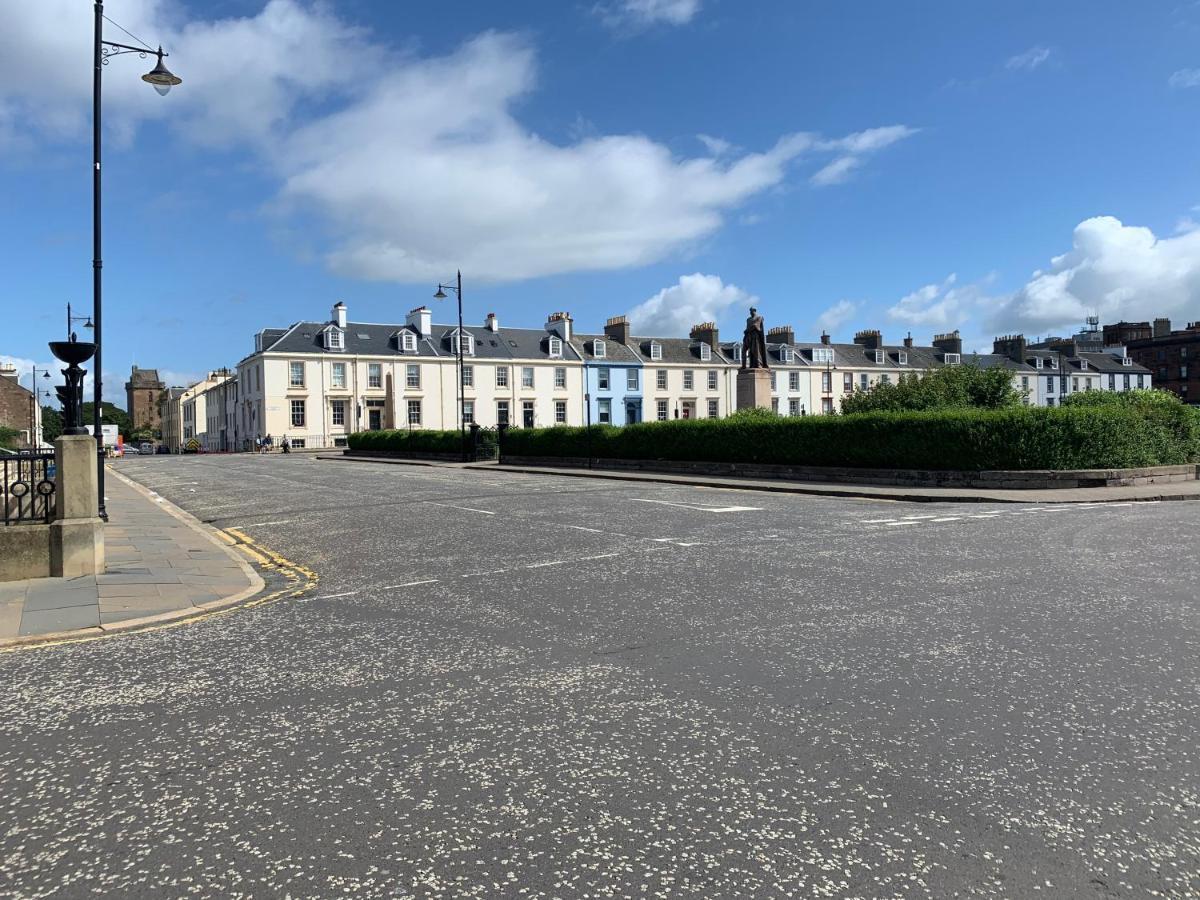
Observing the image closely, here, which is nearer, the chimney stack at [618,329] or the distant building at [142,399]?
the chimney stack at [618,329]

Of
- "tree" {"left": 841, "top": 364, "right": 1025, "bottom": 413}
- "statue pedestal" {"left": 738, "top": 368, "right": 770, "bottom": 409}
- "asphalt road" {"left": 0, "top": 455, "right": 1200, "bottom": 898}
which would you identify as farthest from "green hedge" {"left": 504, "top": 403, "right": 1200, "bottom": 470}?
"asphalt road" {"left": 0, "top": 455, "right": 1200, "bottom": 898}

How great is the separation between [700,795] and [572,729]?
99 centimetres

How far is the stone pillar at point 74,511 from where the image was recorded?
30.7 feet

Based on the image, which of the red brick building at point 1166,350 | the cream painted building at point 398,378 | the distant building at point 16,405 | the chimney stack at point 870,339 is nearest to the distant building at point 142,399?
the distant building at point 16,405

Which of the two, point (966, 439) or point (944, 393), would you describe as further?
point (944, 393)

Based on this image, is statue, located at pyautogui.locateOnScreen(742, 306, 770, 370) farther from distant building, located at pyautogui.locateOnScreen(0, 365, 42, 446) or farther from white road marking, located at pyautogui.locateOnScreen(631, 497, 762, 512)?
distant building, located at pyautogui.locateOnScreen(0, 365, 42, 446)

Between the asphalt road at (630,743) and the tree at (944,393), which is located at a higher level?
the tree at (944,393)

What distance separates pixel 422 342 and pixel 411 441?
24020mm

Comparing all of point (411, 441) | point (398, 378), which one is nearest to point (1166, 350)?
point (398, 378)

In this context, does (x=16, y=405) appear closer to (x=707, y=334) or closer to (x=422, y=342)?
(x=422, y=342)

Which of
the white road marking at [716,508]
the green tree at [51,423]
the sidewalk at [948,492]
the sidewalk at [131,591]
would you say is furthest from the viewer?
the green tree at [51,423]

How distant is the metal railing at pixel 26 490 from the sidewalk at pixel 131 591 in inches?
31.5

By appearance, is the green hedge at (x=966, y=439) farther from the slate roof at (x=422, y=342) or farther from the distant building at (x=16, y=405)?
the distant building at (x=16, y=405)

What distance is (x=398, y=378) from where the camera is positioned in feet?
233
